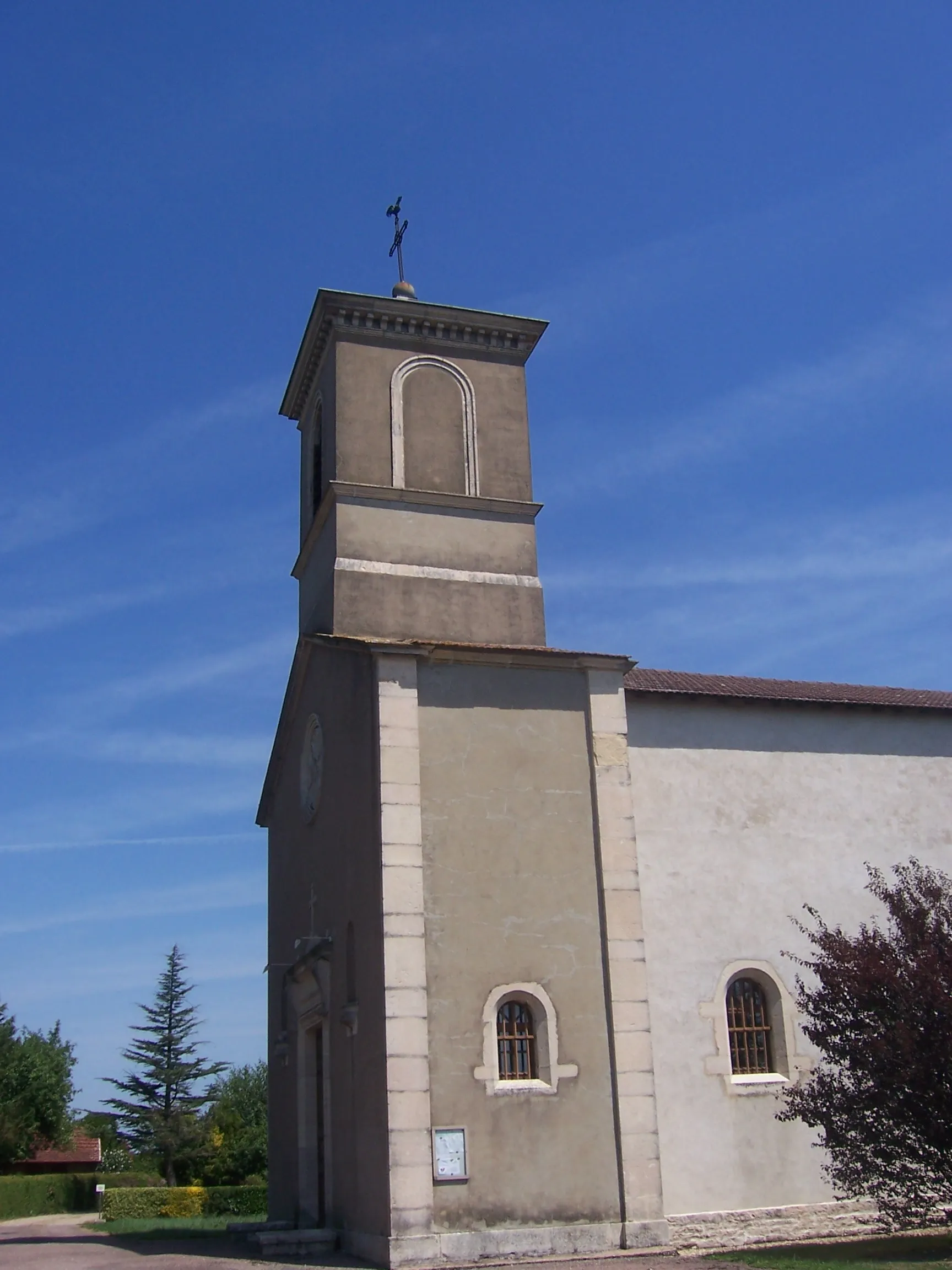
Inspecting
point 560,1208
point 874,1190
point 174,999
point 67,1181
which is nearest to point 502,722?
point 560,1208

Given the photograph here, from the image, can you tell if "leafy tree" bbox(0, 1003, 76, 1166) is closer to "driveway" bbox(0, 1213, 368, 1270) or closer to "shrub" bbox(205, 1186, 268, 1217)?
"shrub" bbox(205, 1186, 268, 1217)

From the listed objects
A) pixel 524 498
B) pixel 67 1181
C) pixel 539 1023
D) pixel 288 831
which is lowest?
pixel 67 1181

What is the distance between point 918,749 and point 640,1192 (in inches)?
321

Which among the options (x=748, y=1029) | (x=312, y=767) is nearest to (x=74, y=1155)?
(x=312, y=767)

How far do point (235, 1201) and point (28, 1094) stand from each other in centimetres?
1015

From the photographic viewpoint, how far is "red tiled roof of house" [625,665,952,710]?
17.9m

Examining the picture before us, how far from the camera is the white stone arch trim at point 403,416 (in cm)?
2017

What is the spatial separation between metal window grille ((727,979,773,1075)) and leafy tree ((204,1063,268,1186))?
2322cm

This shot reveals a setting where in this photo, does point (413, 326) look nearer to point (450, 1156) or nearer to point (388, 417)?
point (388, 417)

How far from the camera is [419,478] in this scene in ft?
66.2

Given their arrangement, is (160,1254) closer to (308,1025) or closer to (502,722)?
(308,1025)

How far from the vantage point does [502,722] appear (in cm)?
1644

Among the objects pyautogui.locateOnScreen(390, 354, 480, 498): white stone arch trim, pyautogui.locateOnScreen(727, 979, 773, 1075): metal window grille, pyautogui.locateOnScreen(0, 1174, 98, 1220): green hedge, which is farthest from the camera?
pyautogui.locateOnScreen(0, 1174, 98, 1220): green hedge

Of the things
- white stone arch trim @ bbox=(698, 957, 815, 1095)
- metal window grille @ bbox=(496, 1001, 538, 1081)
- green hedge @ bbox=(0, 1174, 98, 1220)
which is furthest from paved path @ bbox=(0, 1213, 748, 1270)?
green hedge @ bbox=(0, 1174, 98, 1220)
